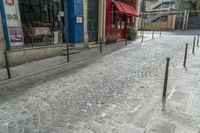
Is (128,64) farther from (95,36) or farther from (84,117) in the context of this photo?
(95,36)

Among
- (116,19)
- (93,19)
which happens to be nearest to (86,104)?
(93,19)

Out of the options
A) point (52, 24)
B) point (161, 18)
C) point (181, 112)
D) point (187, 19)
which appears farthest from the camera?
point (161, 18)

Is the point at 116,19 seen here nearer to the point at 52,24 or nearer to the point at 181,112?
the point at 52,24

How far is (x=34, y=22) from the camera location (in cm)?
945

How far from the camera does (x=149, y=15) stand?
40.4m

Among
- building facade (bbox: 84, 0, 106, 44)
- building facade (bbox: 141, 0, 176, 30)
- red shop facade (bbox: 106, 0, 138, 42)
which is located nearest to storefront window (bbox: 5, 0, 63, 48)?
building facade (bbox: 84, 0, 106, 44)

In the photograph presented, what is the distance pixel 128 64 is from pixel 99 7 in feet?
22.3

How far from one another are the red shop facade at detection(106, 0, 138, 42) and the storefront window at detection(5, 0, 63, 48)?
15.4ft

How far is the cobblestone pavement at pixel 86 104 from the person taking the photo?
3277mm

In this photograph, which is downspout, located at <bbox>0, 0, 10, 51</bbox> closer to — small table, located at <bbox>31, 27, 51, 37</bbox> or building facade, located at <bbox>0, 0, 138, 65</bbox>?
building facade, located at <bbox>0, 0, 138, 65</bbox>

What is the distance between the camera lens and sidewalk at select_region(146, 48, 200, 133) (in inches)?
124

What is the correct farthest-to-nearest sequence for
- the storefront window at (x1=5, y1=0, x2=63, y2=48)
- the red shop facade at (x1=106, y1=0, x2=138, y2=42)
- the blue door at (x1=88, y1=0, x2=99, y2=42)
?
the red shop facade at (x1=106, y1=0, x2=138, y2=42) → the blue door at (x1=88, y1=0, x2=99, y2=42) → the storefront window at (x1=5, y1=0, x2=63, y2=48)

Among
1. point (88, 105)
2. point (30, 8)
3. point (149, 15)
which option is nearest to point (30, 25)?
point (30, 8)

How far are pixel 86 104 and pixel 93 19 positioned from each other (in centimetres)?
978
